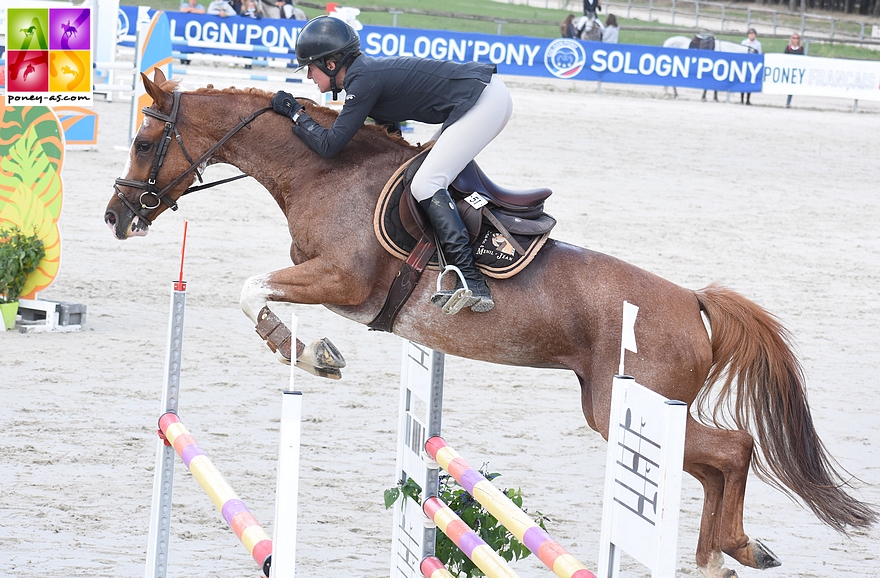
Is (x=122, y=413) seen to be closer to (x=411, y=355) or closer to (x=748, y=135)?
(x=411, y=355)

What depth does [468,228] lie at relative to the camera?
4027mm

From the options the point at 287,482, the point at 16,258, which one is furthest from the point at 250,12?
the point at 287,482

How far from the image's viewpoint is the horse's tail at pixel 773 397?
4.14m

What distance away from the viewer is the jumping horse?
156 inches

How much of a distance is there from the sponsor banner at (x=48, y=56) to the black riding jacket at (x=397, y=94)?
3.99 metres

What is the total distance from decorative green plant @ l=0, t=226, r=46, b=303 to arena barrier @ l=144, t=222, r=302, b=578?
4.13 meters

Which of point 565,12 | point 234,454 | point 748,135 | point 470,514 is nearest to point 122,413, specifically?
point 234,454

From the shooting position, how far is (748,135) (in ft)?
61.3

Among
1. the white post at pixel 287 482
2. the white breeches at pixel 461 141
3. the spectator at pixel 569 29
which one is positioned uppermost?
the spectator at pixel 569 29

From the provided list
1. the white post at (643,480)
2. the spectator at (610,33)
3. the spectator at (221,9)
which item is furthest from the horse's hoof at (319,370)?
the spectator at (610,33)

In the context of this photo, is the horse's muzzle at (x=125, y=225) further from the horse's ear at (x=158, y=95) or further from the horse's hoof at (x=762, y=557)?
the horse's hoof at (x=762, y=557)

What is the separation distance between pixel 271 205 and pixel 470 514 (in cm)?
826

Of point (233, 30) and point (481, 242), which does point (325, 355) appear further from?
point (233, 30)

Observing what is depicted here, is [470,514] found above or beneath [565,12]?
beneath
